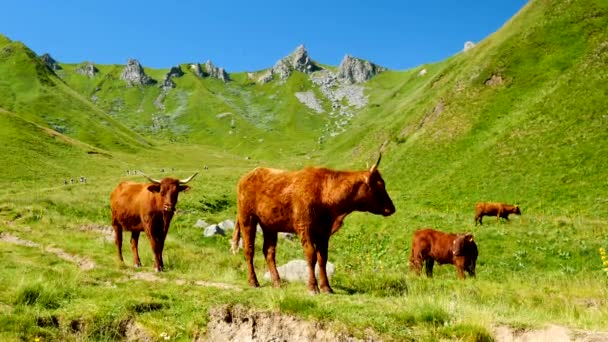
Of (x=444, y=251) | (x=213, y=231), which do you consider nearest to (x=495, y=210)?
(x=444, y=251)

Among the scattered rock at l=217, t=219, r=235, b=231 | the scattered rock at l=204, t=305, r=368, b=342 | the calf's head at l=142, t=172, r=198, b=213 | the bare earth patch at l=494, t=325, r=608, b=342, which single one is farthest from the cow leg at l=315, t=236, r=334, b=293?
the scattered rock at l=217, t=219, r=235, b=231

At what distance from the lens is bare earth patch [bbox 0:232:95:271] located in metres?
17.4

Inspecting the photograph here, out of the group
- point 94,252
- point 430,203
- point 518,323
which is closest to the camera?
point 518,323

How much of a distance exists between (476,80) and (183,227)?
150 feet

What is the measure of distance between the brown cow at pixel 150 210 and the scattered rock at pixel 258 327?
6.77 meters

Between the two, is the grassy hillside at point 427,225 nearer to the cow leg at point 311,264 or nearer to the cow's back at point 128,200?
the cow leg at point 311,264

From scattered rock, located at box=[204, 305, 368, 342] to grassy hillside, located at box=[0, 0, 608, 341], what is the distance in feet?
0.52

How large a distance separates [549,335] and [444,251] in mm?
10495

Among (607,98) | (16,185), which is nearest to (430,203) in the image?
(607,98)

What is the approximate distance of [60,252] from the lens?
19.4m

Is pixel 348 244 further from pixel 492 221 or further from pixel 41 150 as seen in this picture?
pixel 41 150

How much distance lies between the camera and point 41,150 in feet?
277

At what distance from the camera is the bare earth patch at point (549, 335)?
7.04 m

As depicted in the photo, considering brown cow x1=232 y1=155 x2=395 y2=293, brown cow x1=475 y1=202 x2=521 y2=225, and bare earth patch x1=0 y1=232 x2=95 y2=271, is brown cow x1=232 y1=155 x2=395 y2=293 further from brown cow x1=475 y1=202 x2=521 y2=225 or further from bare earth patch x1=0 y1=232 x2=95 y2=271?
brown cow x1=475 y1=202 x2=521 y2=225
